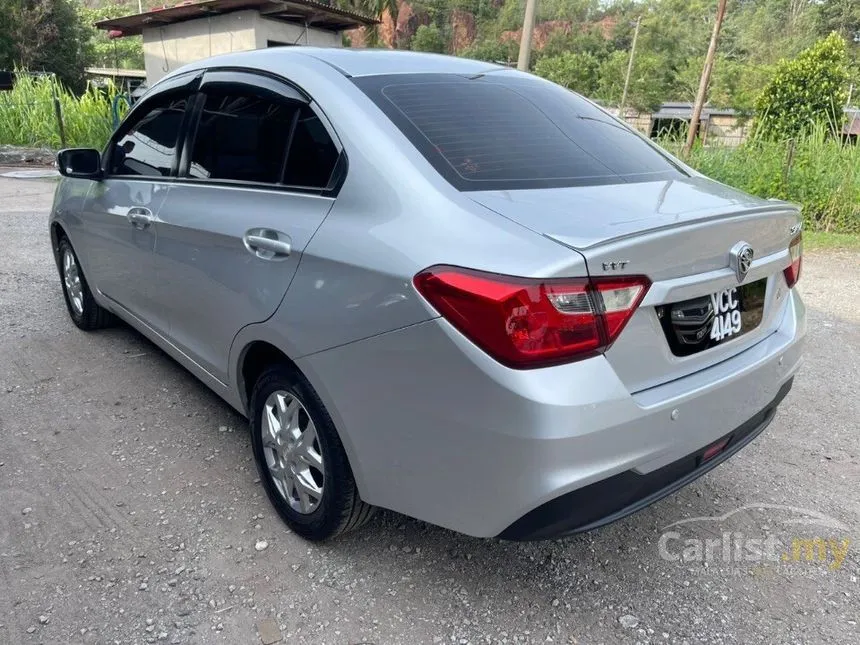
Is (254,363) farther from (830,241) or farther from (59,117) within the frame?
(59,117)

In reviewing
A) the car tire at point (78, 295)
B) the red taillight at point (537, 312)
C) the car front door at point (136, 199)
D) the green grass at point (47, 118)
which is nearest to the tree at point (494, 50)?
the green grass at point (47, 118)

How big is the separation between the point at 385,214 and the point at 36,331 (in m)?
3.58

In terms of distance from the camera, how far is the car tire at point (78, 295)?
13.9 ft

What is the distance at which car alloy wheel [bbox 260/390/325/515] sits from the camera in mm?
2275

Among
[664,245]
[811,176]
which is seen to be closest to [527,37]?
[811,176]

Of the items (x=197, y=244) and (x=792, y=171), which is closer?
(x=197, y=244)

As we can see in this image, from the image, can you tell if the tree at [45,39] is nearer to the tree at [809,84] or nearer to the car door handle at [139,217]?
the tree at [809,84]

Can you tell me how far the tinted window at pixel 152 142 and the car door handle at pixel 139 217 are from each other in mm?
184

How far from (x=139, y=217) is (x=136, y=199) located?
15 cm

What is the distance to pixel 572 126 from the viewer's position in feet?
8.48

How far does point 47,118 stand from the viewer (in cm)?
1555

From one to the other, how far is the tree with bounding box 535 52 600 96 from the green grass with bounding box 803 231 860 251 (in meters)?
56.2

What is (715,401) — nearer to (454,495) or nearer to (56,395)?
(454,495)

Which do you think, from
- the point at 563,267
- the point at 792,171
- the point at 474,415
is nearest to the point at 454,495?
the point at 474,415
